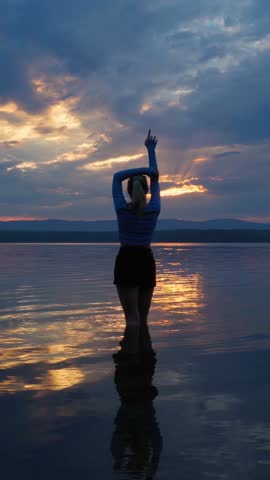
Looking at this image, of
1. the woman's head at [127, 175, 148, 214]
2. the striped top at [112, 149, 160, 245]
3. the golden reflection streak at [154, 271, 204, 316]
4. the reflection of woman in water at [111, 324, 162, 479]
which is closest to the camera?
the reflection of woman in water at [111, 324, 162, 479]

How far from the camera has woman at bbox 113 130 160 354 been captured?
5.06 meters

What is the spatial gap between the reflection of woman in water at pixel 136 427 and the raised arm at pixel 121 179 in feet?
5.14

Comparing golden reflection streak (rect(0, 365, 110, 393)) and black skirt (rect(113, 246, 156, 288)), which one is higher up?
black skirt (rect(113, 246, 156, 288))

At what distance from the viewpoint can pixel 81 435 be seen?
3273mm

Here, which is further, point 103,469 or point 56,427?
point 56,427

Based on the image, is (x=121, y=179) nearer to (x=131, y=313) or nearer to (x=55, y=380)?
(x=131, y=313)

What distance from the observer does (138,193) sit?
495 cm

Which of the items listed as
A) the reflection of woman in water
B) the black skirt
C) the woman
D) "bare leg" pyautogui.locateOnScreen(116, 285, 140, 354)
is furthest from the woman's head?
the reflection of woman in water

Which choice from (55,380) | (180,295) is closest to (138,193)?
(55,380)

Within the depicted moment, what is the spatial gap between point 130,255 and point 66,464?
2579 millimetres

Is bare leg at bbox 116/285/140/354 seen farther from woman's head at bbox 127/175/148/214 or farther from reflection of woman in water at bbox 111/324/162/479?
woman's head at bbox 127/175/148/214

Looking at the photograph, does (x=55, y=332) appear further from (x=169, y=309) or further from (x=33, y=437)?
(x=33, y=437)

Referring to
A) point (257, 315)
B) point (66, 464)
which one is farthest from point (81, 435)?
point (257, 315)

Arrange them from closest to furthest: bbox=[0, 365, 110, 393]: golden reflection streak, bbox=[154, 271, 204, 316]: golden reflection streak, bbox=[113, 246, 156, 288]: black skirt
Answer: bbox=[0, 365, 110, 393]: golden reflection streak, bbox=[113, 246, 156, 288]: black skirt, bbox=[154, 271, 204, 316]: golden reflection streak
